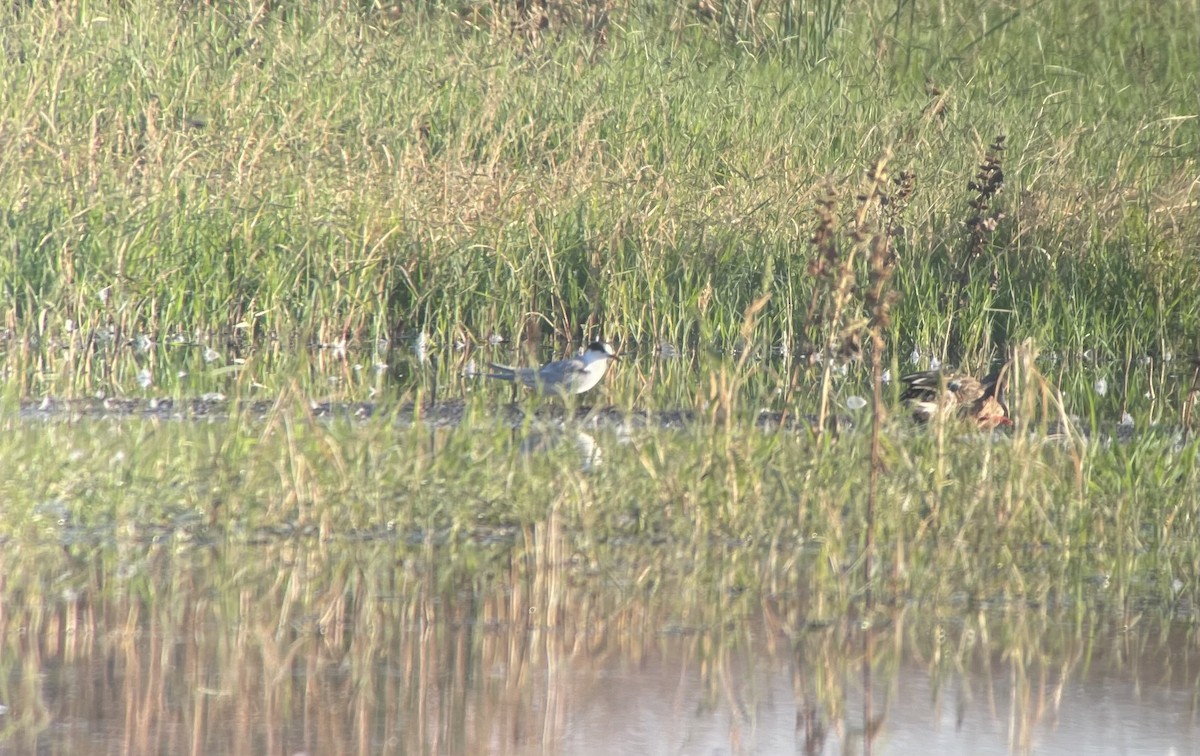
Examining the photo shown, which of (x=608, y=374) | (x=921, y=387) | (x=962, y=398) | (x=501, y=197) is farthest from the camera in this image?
(x=501, y=197)

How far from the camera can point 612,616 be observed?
472 cm

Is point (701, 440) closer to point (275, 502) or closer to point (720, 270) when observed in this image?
point (275, 502)

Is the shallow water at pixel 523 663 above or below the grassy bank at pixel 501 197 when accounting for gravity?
below

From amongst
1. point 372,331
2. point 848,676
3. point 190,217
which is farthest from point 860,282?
point 848,676

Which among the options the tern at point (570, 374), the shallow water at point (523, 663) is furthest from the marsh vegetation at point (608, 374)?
the tern at point (570, 374)

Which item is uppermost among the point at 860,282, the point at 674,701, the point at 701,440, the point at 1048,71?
the point at 1048,71

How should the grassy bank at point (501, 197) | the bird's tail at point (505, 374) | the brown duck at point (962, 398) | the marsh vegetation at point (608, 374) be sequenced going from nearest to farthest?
the marsh vegetation at point (608, 374) → the brown duck at point (962, 398) → the bird's tail at point (505, 374) → the grassy bank at point (501, 197)

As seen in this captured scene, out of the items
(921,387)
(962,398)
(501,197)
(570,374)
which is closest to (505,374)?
(570,374)

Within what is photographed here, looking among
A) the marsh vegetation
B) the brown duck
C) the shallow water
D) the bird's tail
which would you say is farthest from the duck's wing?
the shallow water

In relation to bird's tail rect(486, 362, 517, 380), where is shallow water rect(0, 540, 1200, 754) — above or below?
below

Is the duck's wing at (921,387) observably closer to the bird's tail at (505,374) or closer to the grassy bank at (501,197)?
the grassy bank at (501,197)

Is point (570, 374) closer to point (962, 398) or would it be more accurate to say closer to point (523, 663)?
point (962, 398)

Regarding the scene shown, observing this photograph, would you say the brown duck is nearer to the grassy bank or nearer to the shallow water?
the grassy bank

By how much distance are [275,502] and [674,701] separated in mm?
1905
